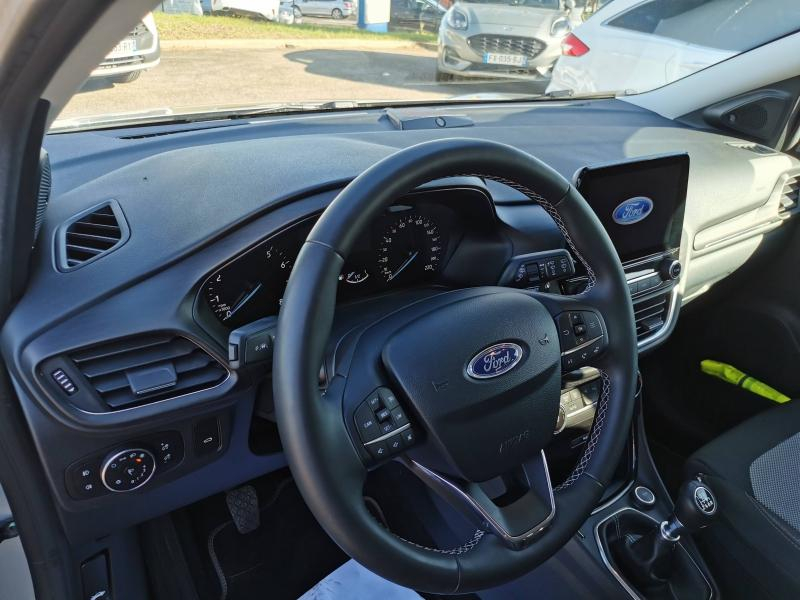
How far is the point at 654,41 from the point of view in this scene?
9.34ft

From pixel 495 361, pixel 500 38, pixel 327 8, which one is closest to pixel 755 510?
pixel 495 361

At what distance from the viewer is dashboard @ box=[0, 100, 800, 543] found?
1.16m

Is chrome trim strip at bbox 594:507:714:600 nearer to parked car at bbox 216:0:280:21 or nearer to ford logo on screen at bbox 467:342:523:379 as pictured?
ford logo on screen at bbox 467:342:523:379

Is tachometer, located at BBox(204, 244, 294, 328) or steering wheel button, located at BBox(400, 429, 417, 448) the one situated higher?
tachometer, located at BBox(204, 244, 294, 328)

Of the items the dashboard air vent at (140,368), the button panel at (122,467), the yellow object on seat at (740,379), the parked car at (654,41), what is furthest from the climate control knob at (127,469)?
the parked car at (654,41)

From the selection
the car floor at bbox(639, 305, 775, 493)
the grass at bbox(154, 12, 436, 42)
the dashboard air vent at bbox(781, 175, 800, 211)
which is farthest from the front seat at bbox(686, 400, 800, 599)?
the grass at bbox(154, 12, 436, 42)

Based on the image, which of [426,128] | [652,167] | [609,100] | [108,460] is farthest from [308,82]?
[108,460]

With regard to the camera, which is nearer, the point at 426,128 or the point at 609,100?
the point at 426,128

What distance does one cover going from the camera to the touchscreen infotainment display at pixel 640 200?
5.49 ft

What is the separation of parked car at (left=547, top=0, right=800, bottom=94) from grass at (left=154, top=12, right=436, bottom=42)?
86 centimetres

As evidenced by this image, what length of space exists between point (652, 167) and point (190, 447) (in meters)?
1.38

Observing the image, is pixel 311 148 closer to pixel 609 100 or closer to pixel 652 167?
pixel 652 167

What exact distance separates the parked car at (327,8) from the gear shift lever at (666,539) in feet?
8.42

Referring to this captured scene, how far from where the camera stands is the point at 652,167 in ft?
5.76
